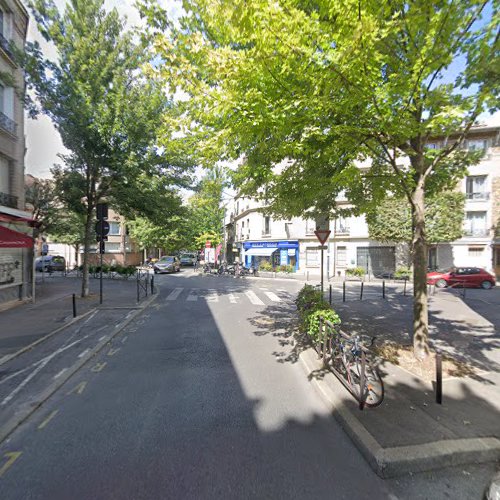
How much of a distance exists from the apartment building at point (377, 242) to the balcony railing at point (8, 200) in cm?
1293

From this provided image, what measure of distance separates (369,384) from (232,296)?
10565 mm

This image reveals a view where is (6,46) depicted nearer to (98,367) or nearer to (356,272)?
(98,367)

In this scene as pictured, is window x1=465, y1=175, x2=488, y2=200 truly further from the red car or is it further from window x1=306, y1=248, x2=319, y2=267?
window x1=306, y1=248, x2=319, y2=267

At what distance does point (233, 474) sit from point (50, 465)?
77.4 inches

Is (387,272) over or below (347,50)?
below

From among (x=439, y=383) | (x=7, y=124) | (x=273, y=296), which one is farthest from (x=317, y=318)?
(x=7, y=124)

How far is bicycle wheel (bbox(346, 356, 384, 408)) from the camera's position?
12.8ft

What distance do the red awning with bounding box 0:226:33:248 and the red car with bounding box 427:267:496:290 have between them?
21.0 m

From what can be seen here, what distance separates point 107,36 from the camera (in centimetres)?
1127

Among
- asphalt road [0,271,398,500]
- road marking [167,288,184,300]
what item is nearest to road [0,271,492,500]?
asphalt road [0,271,398,500]

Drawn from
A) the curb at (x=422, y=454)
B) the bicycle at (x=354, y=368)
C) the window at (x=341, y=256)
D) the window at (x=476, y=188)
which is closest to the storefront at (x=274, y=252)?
the window at (x=341, y=256)

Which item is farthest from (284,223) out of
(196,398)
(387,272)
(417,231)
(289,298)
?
(196,398)

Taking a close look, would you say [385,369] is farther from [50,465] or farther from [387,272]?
[387,272]

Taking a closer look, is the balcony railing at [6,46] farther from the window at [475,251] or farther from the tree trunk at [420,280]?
the window at [475,251]
